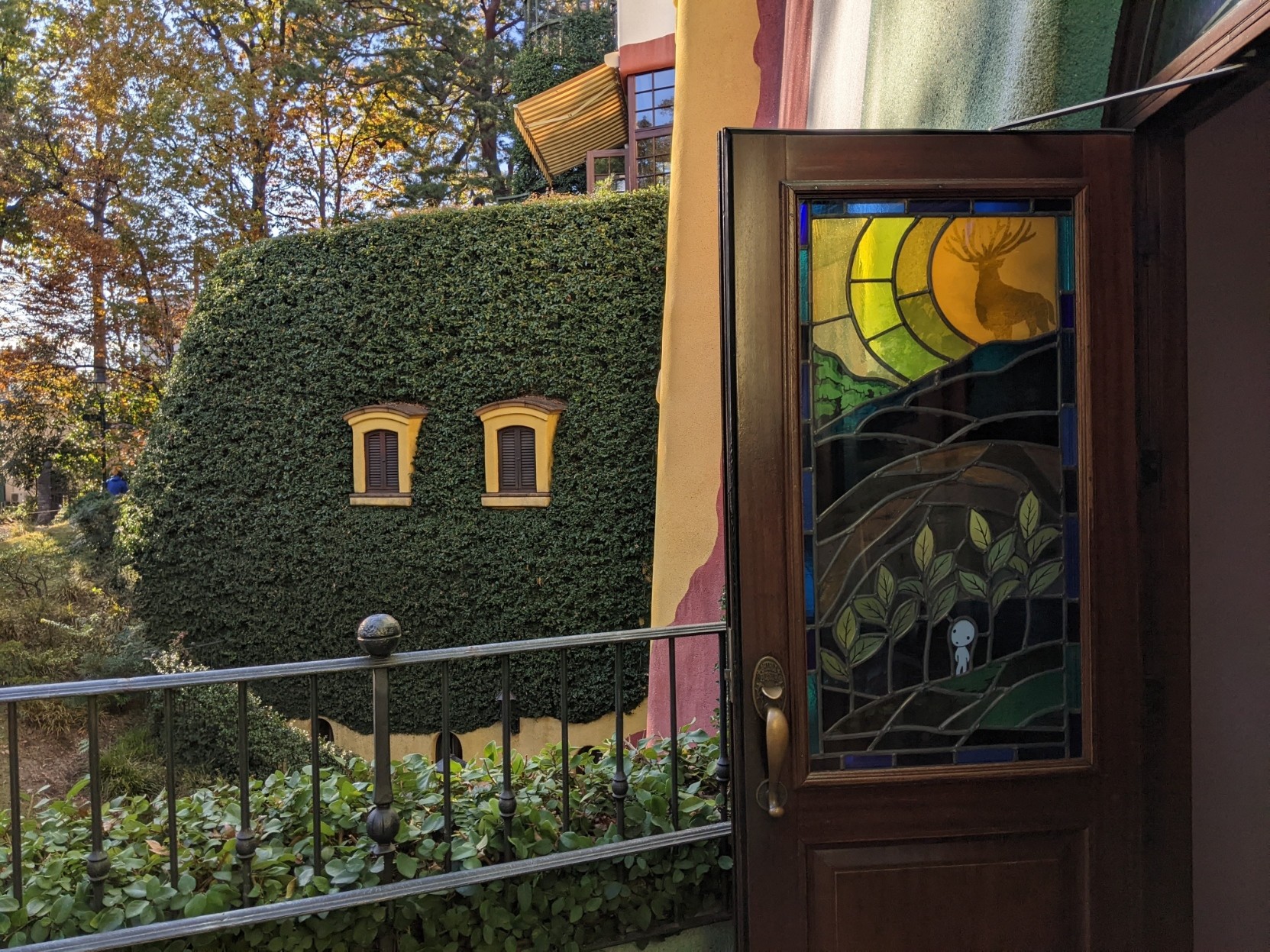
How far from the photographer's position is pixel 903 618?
1.84m

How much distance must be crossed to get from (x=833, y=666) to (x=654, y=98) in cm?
985

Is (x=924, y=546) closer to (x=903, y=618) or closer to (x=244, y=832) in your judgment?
(x=903, y=618)

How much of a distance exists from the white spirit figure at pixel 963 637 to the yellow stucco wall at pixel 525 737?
6.51 metres

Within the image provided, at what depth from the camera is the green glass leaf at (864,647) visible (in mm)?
1828

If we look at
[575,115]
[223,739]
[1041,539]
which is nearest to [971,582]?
[1041,539]

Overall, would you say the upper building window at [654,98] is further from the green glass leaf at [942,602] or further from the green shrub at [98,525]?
the green glass leaf at [942,602]

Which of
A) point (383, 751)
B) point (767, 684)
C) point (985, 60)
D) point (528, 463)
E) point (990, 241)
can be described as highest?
point (985, 60)

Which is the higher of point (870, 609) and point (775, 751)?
point (870, 609)

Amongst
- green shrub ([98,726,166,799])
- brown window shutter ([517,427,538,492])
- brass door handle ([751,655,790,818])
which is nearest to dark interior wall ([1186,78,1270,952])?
brass door handle ([751,655,790,818])

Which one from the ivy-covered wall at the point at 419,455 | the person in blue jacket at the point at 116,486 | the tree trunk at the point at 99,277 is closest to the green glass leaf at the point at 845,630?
the ivy-covered wall at the point at 419,455

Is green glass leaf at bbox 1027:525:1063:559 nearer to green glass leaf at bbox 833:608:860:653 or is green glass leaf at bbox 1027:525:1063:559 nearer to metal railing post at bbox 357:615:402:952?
green glass leaf at bbox 833:608:860:653

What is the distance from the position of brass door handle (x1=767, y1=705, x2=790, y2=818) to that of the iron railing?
1.78ft

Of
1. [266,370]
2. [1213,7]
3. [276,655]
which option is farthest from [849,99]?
[276,655]

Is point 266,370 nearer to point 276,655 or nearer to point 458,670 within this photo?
point 276,655
